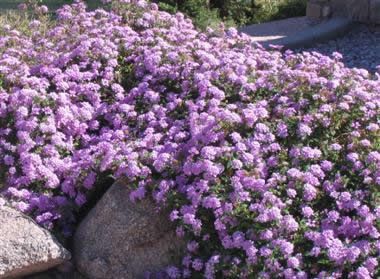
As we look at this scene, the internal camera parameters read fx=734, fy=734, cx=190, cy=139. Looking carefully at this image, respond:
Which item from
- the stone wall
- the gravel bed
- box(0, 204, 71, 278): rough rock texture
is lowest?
the gravel bed

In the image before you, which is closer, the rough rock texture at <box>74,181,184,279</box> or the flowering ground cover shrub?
the flowering ground cover shrub

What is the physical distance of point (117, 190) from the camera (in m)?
4.17

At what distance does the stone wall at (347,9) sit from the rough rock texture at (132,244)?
6.09m

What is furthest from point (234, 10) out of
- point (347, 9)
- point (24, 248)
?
point (24, 248)

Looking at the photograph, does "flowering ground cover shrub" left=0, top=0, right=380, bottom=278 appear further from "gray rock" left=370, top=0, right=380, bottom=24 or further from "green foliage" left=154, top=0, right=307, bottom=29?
"gray rock" left=370, top=0, right=380, bottom=24

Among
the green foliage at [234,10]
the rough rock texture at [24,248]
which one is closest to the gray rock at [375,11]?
the green foliage at [234,10]

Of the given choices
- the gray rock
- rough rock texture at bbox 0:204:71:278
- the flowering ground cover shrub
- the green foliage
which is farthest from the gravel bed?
rough rock texture at bbox 0:204:71:278

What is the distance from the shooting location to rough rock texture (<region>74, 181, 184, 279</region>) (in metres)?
4.02

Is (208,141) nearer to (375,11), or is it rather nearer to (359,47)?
(359,47)

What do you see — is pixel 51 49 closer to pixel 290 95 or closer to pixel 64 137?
pixel 64 137

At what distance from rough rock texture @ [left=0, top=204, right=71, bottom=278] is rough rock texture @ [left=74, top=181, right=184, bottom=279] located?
0.21m

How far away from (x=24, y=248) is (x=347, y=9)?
6.79 m

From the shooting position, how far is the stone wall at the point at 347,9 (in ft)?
30.4

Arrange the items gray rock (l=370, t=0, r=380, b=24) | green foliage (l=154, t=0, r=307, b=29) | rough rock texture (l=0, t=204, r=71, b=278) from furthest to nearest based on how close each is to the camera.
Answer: gray rock (l=370, t=0, r=380, b=24) → green foliage (l=154, t=0, r=307, b=29) → rough rock texture (l=0, t=204, r=71, b=278)
